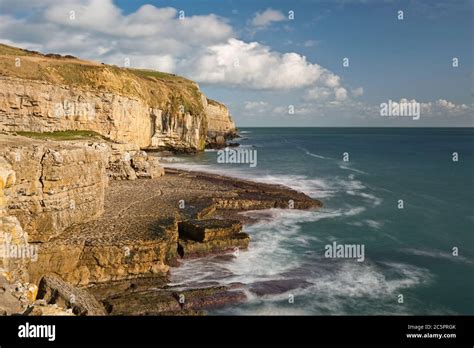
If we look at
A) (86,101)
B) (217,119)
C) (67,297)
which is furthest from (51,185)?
(217,119)

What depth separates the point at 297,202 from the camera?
35.2 meters

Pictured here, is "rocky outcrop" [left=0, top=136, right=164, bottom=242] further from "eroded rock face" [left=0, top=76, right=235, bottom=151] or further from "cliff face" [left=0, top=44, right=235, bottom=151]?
"cliff face" [left=0, top=44, right=235, bottom=151]

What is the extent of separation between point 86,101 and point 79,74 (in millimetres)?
4331

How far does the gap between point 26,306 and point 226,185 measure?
2984 cm

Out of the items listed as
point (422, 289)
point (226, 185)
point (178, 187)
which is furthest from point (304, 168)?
point (422, 289)

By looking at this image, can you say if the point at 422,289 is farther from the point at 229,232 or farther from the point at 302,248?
the point at 229,232

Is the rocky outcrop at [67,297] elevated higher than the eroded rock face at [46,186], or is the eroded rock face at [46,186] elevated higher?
the eroded rock face at [46,186]

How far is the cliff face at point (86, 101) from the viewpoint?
1565 inches

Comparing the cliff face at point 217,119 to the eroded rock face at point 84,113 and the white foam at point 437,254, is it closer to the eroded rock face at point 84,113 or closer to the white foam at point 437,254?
the eroded rock face at point 84,113

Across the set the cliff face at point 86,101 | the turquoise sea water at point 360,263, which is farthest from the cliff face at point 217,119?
the turquoise sea water at point 360,263

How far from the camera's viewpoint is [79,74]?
48.3m

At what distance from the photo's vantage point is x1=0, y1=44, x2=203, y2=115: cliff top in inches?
1695
